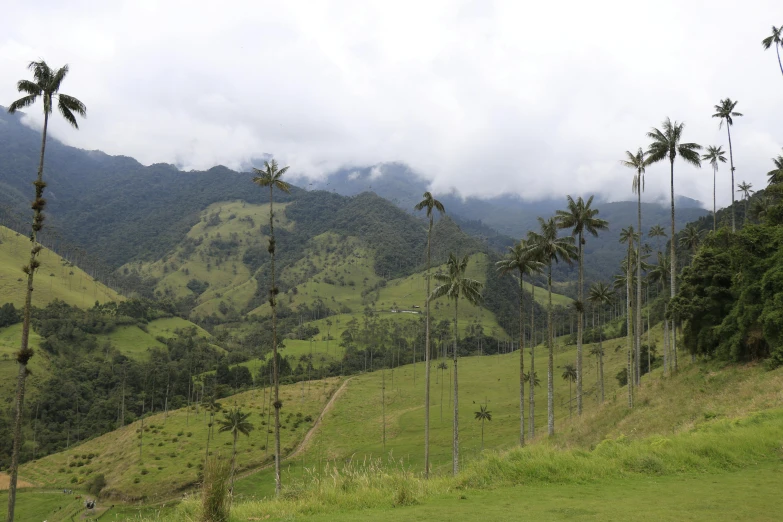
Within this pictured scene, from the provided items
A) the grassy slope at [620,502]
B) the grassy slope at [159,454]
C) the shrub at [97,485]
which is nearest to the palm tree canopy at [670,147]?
the grassy slope at [620,502]

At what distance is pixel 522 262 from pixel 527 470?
25.5m

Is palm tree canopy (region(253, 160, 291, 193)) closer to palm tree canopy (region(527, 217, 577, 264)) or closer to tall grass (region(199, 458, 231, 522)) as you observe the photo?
palm tree canopy (region(527, 217, 577, 264))

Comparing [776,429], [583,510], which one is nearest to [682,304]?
[776,429]

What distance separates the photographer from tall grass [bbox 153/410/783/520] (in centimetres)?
1444

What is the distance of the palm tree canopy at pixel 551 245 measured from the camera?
1583 inches

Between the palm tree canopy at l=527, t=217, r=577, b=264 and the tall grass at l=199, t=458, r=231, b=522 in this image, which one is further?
the palm tree canopy at l=527, t=217, r=577, b=264

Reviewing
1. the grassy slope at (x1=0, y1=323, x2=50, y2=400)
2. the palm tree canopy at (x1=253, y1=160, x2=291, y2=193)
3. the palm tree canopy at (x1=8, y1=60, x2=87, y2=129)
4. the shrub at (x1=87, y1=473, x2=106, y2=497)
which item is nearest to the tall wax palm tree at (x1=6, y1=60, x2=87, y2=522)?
the palm tree canopy at (x1=8, y1=60, x2=87, y2=129)

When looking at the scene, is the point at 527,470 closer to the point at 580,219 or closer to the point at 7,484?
the point at 580,219

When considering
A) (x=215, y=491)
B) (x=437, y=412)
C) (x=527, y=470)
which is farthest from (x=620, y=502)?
(x=437, y=412)

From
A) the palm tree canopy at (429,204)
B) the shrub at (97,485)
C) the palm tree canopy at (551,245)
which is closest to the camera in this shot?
the palm tree canopy at (429,204)

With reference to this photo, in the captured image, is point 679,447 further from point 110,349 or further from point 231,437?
point 110,349

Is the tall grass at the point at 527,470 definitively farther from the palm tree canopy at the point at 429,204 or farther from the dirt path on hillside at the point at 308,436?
the dirt path on hillside at the point at 308,436

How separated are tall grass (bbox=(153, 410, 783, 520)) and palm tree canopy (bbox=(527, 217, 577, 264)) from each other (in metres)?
20.5

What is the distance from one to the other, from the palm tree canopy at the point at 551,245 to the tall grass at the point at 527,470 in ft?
67.4
